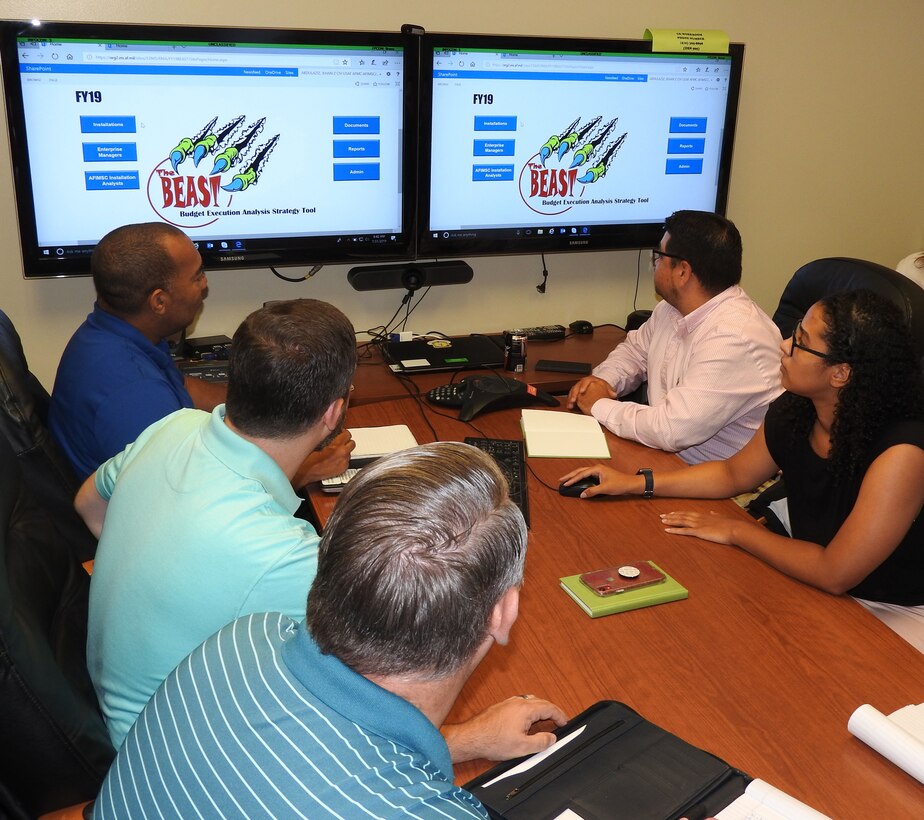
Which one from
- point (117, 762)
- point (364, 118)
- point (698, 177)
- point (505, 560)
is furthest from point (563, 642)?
point (698, 177)

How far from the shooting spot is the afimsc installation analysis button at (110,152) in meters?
2.54

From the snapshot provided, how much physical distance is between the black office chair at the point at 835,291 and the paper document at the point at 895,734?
938 millimetres

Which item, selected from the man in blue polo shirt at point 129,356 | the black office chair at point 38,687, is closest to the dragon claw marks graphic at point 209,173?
the man in blue polo shirt at point 129,356

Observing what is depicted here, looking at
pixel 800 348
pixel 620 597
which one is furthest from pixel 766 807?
pixel 800 348

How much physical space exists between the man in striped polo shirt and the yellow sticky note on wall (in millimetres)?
2451

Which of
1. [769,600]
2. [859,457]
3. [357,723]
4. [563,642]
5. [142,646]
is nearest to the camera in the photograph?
[357,723]

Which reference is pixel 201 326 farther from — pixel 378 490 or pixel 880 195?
pixel 880 195

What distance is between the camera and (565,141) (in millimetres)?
2992

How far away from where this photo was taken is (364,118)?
9.08ft

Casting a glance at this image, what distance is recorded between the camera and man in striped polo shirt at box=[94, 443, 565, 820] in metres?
Answer: 0.83

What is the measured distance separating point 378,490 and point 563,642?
70cm

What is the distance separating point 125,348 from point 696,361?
151 centimetres

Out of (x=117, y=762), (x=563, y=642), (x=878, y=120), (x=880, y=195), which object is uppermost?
(x=878, y=120)

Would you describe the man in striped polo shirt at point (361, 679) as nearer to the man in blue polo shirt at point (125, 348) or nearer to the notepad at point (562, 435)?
the man in blue polo shirt at point (125, 348)
